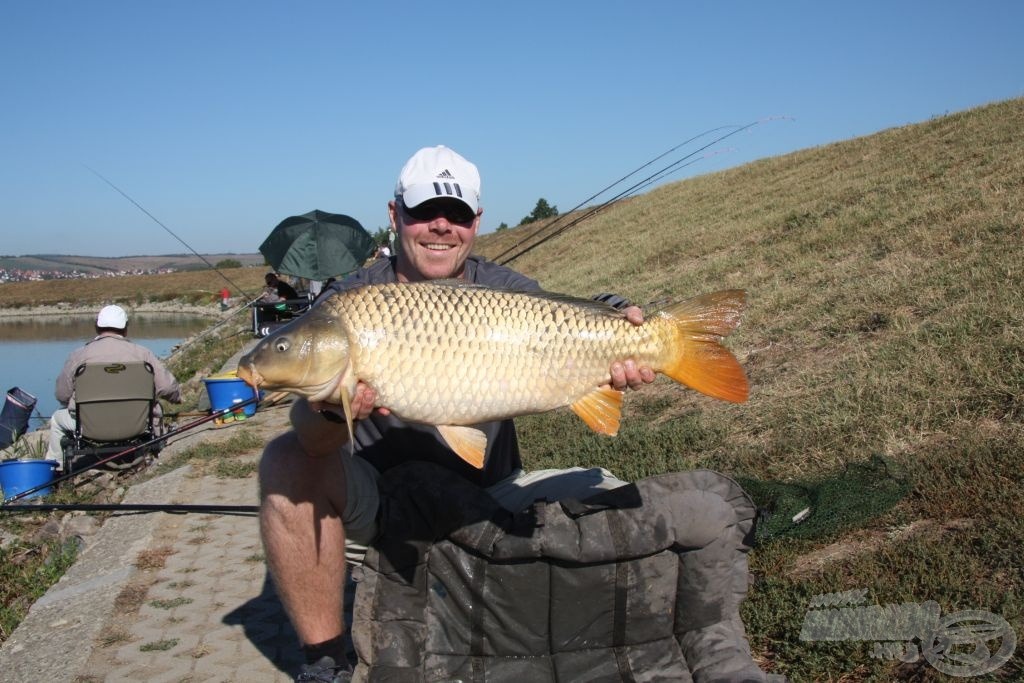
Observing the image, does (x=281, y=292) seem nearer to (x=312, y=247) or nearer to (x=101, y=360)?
(x=312, y=247)

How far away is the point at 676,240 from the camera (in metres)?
13.8

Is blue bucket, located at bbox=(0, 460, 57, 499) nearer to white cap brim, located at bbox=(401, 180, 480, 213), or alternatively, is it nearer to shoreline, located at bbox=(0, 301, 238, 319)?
white cap brim, located at bbox=(401, 180, 480, 213)

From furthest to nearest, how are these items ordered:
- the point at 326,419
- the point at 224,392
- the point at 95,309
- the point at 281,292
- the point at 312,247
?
the point at 95,309, the point at 281,292, the point at 312,247, the point at 224,392, the point at 326,419

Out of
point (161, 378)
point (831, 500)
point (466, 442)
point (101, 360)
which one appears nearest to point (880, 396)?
point (831, 500)

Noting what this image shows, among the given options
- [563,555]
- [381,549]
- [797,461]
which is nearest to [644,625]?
[563,555]

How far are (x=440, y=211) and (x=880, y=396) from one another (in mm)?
2405

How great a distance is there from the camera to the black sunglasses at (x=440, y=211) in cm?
320

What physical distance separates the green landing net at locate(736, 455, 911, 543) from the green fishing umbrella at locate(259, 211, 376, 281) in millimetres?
11433

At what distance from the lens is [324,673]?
2762 mm

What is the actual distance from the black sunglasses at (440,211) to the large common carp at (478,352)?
0.76 meters

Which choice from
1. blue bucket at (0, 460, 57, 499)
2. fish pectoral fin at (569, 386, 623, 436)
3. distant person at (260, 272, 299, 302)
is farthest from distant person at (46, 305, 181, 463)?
distant person at (260, 272, 299, 302)

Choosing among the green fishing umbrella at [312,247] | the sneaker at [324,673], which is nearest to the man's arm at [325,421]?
the sneaker at [324,673]

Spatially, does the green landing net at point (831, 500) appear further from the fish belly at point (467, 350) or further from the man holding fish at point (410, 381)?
the fish belly at point (467, 350)

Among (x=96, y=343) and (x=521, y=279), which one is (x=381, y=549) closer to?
(x=521, y=279)
